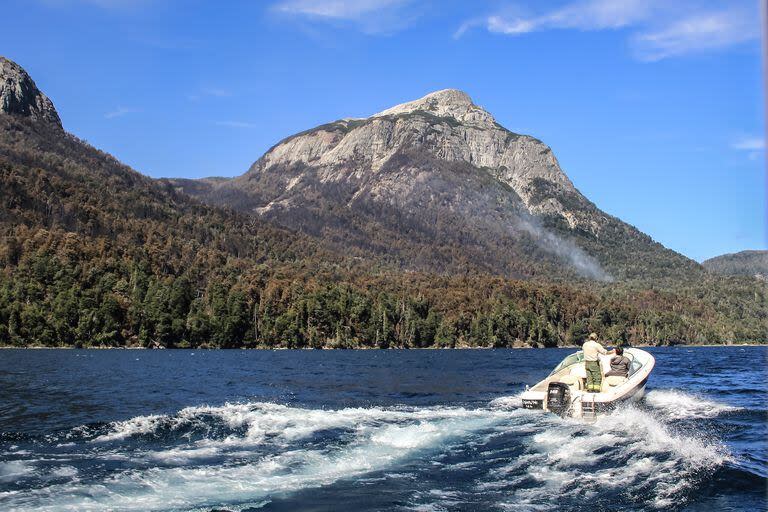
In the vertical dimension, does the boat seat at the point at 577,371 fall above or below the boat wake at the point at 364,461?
above

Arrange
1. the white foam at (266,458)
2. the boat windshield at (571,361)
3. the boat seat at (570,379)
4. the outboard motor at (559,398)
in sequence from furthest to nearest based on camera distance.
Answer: the boat windshield at (571,361) < the boat seat at (570,379) < the outboard motor at (559,398) < the white foam at (266,458)

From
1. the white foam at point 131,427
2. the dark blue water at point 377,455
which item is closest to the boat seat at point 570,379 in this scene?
the dark blue water at point 377,455

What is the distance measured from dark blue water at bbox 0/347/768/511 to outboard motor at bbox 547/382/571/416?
555 millimetres

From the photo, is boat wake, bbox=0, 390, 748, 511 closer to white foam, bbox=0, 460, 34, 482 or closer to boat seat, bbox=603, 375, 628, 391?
white foam, bbox=0, 460, 34, 482

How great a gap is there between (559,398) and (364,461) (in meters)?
11.9

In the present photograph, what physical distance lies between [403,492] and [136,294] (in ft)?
531

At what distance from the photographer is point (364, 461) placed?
2364 cm

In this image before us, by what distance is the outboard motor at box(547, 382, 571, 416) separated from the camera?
103ft

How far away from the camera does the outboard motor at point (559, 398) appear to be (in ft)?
103

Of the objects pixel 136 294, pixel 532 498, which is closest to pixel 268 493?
pixel 532 498

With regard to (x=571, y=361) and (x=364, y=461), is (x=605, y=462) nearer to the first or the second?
(x=364, y=461)

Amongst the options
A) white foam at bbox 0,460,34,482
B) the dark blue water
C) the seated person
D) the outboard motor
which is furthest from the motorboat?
white foam at bbox 0,460,34,482

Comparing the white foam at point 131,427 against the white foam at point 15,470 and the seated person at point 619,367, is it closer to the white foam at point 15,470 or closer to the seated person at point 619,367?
the white foam at point 15,470

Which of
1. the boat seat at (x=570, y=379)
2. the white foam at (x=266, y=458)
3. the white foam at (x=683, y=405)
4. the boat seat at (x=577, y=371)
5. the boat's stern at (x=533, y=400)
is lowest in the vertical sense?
the white foam at (x=266, y=458)
